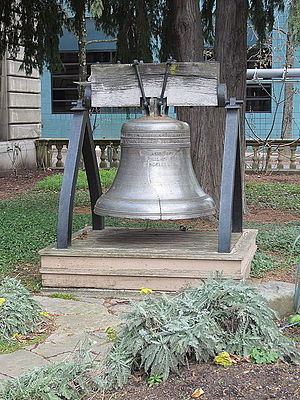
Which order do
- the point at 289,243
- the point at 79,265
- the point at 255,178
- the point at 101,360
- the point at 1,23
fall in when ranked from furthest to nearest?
the point at 255,178
the point at 1,23
the point at 289,243
the point at 79,265
the point at 101,360

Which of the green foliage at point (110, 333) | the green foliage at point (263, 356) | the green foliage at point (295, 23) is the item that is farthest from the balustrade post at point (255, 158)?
the green foliage at point (263, 356)

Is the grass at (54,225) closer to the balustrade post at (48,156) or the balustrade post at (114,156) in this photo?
the balustrade post at (114,156)

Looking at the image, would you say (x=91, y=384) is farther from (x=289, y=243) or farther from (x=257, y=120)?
(x=257, y=120)

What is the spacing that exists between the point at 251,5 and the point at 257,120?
14.1 m

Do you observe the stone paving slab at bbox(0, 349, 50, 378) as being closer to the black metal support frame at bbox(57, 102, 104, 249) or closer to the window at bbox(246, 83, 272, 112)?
the black metal support frame at bbox(57, 102, 104, 249)

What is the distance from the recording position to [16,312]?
15.1 ft

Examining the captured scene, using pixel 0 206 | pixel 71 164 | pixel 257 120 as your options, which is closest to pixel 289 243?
pixel 71 164

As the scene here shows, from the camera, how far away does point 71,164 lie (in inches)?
239

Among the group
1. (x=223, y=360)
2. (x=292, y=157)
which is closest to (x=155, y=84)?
(x=223, y=360)

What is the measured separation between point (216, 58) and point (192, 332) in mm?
6698

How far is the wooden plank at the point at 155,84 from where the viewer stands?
598 cm

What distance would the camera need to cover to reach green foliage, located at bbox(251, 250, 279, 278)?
652 cm

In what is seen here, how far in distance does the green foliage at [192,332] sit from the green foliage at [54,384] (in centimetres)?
11

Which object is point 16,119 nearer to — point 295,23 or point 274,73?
point 274,73
